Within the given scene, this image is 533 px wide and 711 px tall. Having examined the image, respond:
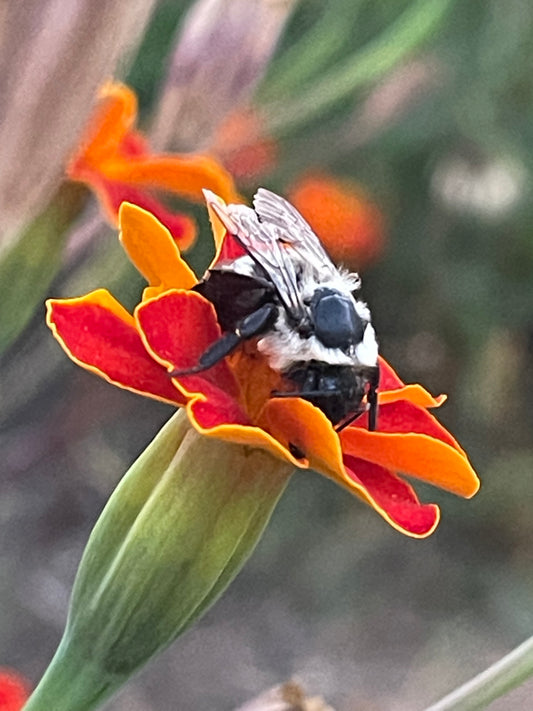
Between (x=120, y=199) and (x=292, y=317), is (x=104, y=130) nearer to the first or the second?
(x=120, y=199)

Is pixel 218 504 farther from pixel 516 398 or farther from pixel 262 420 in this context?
pixel 516 398

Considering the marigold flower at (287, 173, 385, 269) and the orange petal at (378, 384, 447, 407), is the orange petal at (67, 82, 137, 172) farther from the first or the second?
the marigold flower at (287, 173, 385, 269)

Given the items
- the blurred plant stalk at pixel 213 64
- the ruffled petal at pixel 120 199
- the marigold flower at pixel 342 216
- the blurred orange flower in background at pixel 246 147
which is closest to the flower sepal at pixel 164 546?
the ruffled petal at pixel 120 199

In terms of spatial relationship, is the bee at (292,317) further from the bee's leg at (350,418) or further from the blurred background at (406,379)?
the blurred background at (406,379)

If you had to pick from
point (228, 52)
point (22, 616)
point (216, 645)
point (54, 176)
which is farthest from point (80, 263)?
point (216, 645)

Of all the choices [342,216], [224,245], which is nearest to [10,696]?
[224,245]

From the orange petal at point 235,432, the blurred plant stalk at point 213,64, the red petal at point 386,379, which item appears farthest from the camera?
the blurred plant stalk at point 213,64

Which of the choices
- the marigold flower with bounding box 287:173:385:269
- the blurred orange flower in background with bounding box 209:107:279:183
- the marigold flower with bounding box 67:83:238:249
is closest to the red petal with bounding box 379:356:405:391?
the marigold flower with bounding box 67:83:238:249
